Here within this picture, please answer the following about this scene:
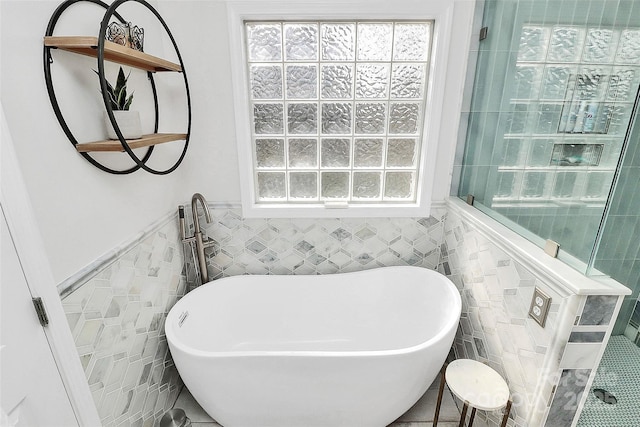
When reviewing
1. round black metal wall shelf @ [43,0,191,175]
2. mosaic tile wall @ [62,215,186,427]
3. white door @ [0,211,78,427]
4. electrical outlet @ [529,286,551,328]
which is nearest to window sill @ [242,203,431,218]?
mosaic tile wall @ [62,215,186,427]

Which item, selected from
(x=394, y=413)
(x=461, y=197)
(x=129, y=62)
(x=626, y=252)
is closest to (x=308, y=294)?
(x=394, y=413)

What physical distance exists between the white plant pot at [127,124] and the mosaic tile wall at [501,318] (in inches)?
65.1

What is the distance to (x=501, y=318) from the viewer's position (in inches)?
56.1

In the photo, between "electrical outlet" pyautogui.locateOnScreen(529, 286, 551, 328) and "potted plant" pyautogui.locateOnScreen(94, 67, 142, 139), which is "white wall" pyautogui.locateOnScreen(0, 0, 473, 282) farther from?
"electrical outlet" pyautogui.locateOnScreen(529, 286, 551, 328)

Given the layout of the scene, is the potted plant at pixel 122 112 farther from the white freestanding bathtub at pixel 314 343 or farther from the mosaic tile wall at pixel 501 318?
the mosaic tile wall at pixel 501 318

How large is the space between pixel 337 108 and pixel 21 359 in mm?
1753

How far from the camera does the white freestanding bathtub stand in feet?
4.38

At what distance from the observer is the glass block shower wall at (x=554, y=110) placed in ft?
3.65

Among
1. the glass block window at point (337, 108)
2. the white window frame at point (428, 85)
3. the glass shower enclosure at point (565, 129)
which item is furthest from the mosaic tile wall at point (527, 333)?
the glass block window at point (337, 108)

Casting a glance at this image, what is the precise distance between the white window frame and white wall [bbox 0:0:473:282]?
47 millimetres

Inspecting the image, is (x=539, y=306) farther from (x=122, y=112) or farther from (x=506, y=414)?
(x=122, y=112)

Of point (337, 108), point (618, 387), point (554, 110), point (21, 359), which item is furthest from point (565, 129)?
point (21, 359)

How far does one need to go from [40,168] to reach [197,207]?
3.56 ft

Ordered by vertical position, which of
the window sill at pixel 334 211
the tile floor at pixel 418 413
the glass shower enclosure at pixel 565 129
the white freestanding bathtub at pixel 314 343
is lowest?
the tile floor at pixel 418 413
